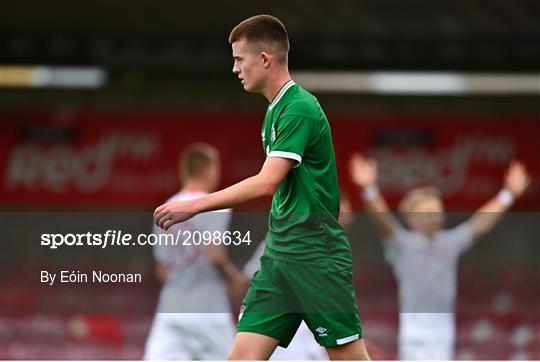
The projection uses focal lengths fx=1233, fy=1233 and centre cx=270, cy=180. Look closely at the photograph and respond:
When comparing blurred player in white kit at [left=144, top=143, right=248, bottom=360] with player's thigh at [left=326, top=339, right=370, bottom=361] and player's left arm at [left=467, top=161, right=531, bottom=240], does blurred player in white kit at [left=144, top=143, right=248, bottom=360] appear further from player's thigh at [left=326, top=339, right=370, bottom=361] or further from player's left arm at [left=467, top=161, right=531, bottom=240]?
player's left arm at [left=467, top=161, right=531, bottom=240]

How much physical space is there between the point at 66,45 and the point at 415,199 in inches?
425

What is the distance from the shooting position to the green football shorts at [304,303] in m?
4.85

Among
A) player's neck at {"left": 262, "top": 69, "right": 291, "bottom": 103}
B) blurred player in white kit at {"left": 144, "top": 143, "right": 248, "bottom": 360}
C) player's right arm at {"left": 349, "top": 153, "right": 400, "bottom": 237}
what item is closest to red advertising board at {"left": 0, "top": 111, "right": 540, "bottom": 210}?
player's right arm at {"left": 349, "top": 153, "right": 400, "bottom": 237}

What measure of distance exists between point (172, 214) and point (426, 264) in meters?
3.78

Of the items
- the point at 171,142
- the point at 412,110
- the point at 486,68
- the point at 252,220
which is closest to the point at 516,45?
the point at 486,68

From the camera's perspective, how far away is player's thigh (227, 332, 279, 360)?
481 cm

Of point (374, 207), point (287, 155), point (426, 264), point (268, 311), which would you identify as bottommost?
point (268, 311)

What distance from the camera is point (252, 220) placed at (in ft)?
17.7

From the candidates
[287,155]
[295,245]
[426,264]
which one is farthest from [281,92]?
[426,264]

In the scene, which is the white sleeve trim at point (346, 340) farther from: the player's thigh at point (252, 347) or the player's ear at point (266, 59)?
the player's ear at point (266, 59)

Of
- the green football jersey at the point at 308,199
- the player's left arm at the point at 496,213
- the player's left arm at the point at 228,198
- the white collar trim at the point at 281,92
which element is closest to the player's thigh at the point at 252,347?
the green football jersey at the point at 308,199

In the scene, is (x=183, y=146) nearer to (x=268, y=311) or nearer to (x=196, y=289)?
(x=196, y=289)

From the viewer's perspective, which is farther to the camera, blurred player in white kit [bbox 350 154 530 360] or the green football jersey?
blurred player in white kit [bbox 350 154 530 360]

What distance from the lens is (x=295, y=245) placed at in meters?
4.86
